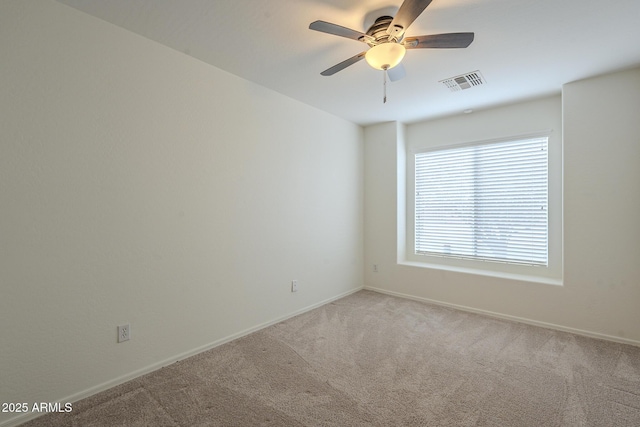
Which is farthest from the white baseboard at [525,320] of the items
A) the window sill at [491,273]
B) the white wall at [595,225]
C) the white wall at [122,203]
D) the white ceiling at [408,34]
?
the white ceiling at [408,34]

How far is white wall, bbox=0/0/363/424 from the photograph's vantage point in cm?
172

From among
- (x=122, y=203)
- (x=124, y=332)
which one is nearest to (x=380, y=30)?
(x=122, y=203)

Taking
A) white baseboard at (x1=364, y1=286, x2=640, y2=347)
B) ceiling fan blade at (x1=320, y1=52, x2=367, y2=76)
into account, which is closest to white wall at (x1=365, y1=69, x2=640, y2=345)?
white baseboard at (x1=364, y1=286, x2=640, y2=347)

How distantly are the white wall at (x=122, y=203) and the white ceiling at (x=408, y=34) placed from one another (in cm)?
28

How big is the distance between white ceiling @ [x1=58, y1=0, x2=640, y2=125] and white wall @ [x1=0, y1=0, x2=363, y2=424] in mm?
281

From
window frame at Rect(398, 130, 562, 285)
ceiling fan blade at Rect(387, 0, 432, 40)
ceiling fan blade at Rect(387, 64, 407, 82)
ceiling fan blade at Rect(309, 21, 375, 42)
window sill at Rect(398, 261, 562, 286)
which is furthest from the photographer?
window frame at Rect(398, 130, 562, 285)

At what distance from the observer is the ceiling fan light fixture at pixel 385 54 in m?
1.88

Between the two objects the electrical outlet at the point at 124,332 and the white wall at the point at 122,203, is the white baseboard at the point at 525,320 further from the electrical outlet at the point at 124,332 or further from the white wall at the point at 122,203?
the electrical outlet at the point at 124,332

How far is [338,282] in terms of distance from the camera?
4121 mm

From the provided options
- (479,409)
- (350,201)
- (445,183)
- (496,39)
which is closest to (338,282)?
(350,201)

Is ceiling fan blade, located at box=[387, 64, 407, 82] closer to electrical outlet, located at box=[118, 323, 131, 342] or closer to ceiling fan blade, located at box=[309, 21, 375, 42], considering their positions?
ceiling fan blade, located at box=[309, 21, 375, 42]

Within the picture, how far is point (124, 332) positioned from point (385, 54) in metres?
2.67

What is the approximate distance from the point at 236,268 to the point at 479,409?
2202 mm

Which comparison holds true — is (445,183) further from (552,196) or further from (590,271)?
(590,271)
